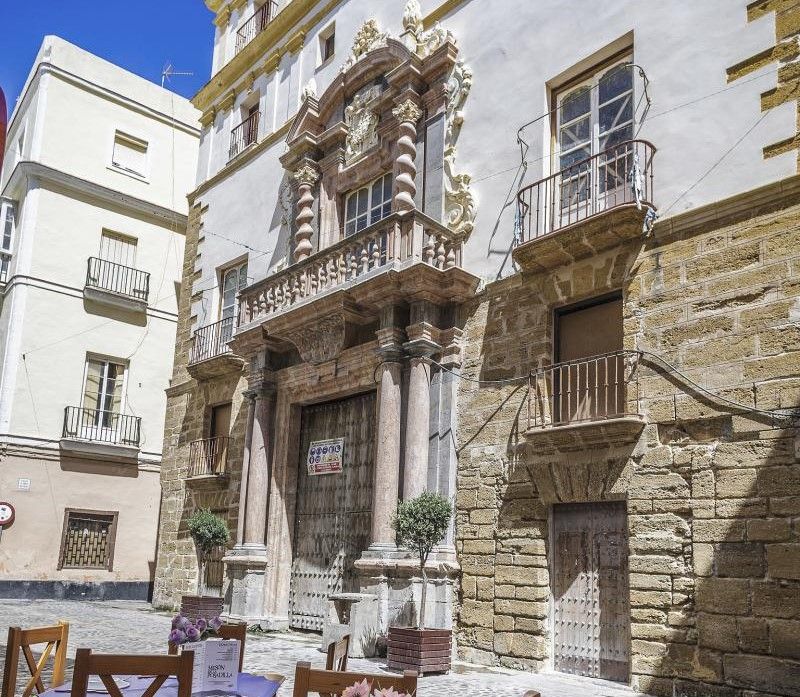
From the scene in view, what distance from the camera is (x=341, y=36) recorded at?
593 inches

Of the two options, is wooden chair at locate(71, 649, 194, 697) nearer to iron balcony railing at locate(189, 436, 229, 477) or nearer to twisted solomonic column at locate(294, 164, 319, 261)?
twisted solomonic column at locate(294, 164, 319, 261)

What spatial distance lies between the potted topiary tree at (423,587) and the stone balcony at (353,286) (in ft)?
8.98

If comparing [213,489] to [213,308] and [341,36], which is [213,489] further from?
[341,36]

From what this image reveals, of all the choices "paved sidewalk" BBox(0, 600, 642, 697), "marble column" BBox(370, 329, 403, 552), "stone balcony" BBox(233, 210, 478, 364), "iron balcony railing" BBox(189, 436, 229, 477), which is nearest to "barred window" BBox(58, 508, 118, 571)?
"paved sidewalk" BBox(0, 600, 642, 697)

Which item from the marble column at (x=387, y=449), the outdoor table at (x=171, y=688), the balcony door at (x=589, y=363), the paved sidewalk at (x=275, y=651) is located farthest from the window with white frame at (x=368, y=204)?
the outdoor table at (x=171, y=688)

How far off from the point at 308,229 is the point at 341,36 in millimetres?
3529

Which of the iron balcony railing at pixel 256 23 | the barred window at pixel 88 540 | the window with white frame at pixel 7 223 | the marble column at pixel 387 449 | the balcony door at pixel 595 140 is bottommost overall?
the barred window at pixel 88 540

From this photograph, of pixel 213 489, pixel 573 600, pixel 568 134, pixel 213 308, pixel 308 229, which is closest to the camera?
pixel 573 600

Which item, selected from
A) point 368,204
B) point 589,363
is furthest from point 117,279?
point 589,363

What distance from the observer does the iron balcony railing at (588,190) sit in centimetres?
940

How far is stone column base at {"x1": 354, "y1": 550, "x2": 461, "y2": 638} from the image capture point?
33.4 ft

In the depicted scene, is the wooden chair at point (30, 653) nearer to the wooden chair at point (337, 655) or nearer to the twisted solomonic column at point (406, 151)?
the wooden chair at point (337, 655)

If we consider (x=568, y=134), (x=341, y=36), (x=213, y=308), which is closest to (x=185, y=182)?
(x=213, y=308)

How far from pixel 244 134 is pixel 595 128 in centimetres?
925
